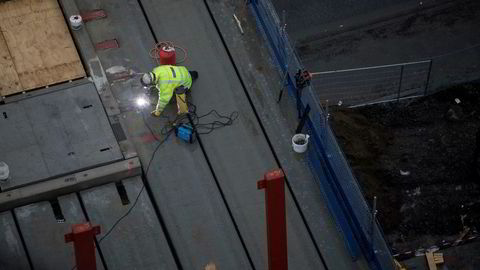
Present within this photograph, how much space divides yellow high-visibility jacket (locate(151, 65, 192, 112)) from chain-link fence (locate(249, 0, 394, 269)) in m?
2.03

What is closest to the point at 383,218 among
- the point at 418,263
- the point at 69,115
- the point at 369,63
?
the point at 418,263

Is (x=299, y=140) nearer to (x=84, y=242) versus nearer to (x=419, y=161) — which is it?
(x=419, y=161)

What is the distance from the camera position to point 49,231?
1623 cm

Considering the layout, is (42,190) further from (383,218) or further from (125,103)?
(383,218)

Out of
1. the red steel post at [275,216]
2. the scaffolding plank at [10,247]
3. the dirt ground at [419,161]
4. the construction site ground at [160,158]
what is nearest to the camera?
the red steel post at [275,216]

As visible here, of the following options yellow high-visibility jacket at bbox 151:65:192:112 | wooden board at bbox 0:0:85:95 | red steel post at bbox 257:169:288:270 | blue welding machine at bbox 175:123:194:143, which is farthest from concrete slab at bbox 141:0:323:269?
red steel post at bbox 257:169:288:270

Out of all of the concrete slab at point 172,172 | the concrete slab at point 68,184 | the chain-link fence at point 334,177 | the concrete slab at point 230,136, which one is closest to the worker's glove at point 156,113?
the concrete slab at point 172,172

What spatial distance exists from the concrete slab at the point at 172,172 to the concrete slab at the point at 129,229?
0.81 feet

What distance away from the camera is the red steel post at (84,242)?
1283 centimetres

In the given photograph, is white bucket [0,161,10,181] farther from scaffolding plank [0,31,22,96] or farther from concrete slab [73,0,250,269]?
concrete slab [73,0,250,269]

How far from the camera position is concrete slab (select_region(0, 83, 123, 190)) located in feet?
55.1

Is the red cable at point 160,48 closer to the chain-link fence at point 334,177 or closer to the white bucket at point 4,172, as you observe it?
the chain-link fence at point 334,177

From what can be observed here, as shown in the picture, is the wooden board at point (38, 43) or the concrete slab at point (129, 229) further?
the wooden board at point (38, 43)

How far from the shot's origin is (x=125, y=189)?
16.7 meters
